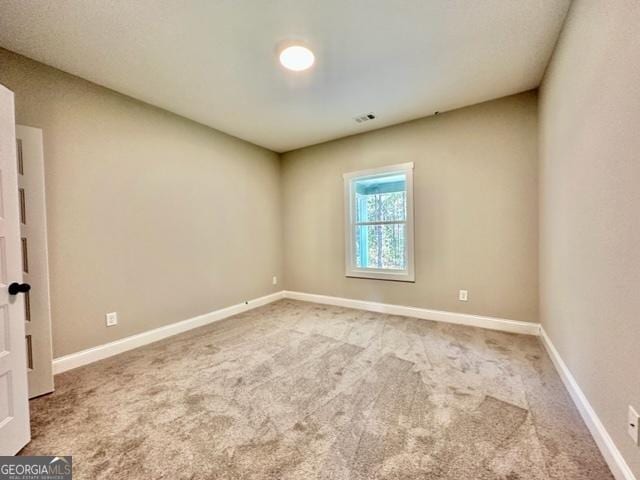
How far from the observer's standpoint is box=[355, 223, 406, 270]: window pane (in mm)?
3799

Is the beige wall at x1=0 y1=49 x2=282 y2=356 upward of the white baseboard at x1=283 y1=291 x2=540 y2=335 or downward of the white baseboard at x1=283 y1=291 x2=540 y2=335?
upward

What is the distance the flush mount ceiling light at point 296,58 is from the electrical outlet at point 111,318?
2.85m

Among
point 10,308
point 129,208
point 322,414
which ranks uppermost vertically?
point 129,208

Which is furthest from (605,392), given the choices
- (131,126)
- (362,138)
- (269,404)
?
(131,126)

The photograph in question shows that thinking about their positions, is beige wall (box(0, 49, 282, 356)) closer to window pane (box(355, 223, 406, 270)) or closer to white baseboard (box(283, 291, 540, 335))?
white baseboard (box(283, 291, 540, 335))

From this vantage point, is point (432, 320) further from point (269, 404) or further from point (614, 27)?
point (614, 27)

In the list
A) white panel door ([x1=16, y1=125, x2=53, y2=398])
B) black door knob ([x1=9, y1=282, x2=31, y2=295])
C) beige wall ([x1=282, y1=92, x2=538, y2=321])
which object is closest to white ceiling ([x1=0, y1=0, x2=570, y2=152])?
beige wall ([x1=282, y1=92, x2=538, y2=321])

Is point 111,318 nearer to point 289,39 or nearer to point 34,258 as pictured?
point 34,258

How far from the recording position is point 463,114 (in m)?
3.22

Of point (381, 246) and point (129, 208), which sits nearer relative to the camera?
point (129, 208)

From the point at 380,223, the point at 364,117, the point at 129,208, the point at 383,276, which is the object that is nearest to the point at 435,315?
the point at 383,276

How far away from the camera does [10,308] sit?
56.6 inches

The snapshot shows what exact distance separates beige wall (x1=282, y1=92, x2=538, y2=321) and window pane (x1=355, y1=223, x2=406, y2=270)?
248 mm

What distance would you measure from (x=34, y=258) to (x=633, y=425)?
3504mm
